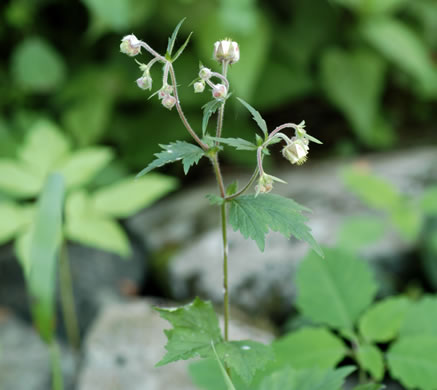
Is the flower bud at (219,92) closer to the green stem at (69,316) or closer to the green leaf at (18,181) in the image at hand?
the green leaf at (18,181)

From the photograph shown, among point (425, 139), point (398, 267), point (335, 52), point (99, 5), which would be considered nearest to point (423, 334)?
point (398, 267)

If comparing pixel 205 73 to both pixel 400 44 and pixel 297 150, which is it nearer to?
pixel 297 150

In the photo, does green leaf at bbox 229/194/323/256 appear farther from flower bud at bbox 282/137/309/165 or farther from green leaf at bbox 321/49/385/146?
green leaf at bbox 321/49/385/146

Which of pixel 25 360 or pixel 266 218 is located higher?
pixel 266 218

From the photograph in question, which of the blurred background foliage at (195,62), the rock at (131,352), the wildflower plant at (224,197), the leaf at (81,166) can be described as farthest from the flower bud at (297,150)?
the blurred background foliage at (195,62)

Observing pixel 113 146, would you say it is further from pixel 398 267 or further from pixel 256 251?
pixel 398 267

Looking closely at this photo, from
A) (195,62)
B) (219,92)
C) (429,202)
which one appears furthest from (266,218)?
(195,62)
